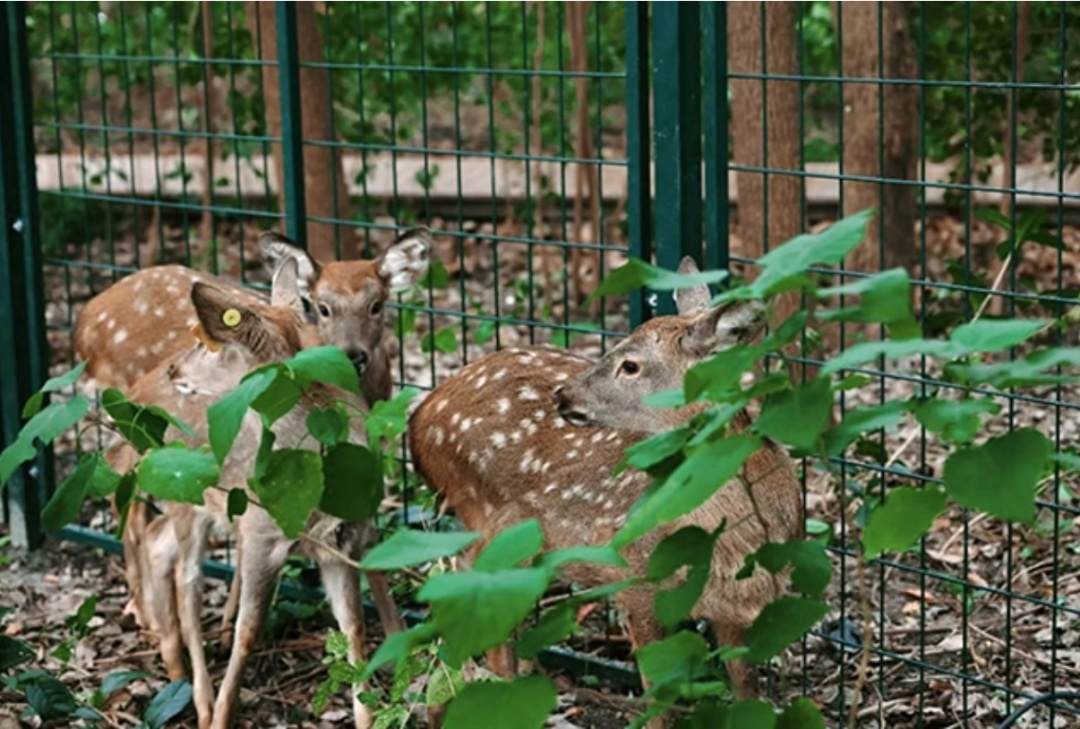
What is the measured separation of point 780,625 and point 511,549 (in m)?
0.57

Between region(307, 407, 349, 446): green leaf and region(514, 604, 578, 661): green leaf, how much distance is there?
821 mm

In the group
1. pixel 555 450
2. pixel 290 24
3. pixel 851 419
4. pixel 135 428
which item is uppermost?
pixel 290 24

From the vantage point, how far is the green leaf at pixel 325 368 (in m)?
3.72

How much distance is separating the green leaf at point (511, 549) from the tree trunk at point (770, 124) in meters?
4.09

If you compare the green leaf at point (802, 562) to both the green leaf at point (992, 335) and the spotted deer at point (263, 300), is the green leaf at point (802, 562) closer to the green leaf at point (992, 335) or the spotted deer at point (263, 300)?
the green leaf at point (992, 335)

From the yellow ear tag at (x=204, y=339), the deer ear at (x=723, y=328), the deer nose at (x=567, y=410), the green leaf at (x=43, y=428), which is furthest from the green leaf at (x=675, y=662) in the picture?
the yellow ear tag at (x=204, y=339)

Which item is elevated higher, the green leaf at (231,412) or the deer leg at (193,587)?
the green leaf at (231,412)

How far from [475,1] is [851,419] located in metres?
9.79

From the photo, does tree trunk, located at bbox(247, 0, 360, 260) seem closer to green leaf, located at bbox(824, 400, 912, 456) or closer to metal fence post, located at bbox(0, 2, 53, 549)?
metal fence post, located at bbox(0, 2, 53, 549)

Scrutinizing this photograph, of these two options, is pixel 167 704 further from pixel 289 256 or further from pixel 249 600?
pixel 289 256

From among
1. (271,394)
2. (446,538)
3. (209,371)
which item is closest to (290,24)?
(209,371)

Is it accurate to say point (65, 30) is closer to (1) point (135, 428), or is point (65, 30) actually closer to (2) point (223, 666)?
(2) point (223, 666)

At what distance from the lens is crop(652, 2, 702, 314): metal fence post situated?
5.62 metres

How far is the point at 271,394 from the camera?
3.86 metres
